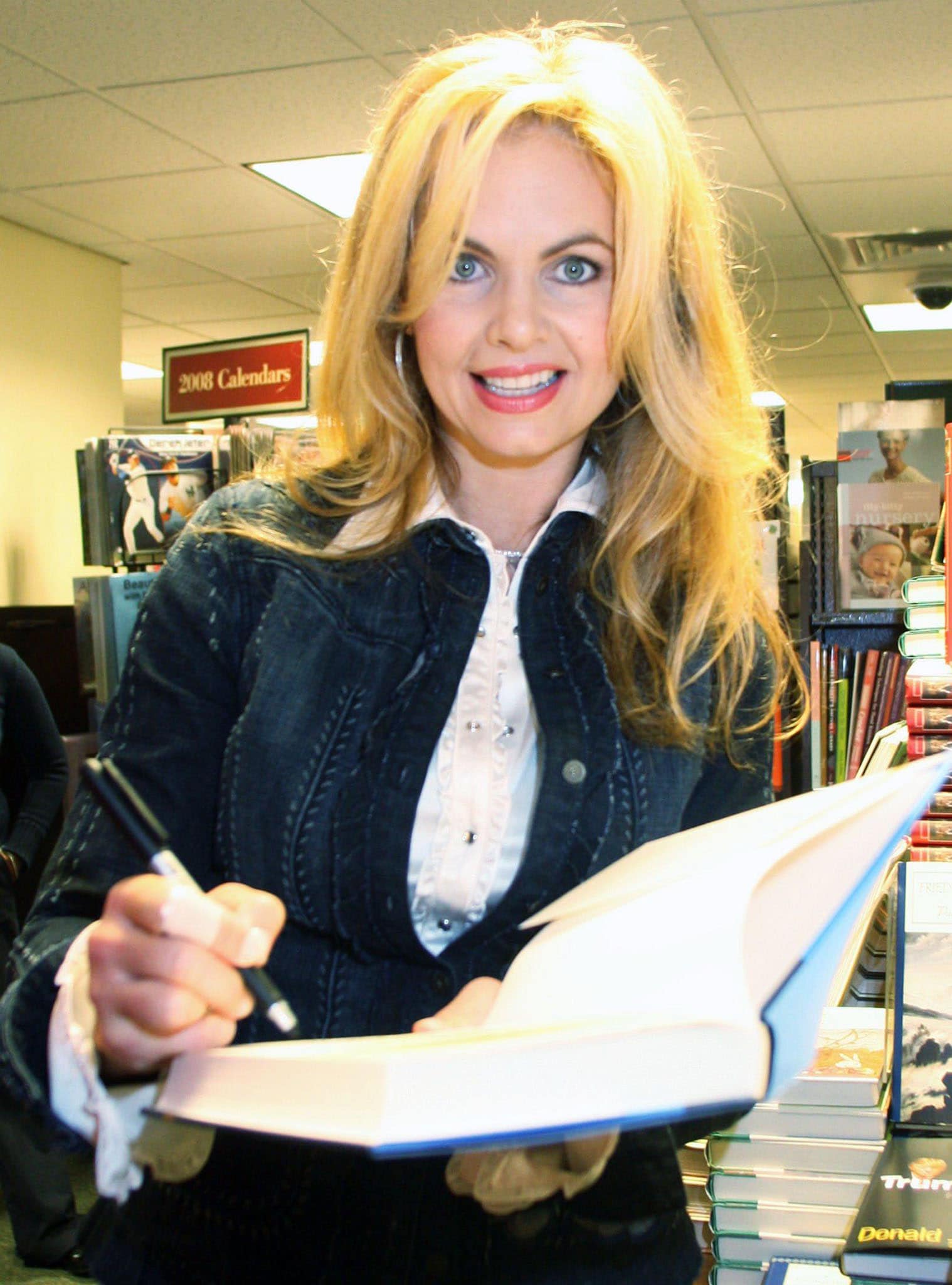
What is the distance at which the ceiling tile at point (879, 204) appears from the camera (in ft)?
17.0

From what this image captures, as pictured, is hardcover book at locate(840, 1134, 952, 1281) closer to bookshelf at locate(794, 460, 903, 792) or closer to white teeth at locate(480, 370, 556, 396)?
white teeth at locate(480, 370, 556, 396)

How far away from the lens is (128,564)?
324 cm

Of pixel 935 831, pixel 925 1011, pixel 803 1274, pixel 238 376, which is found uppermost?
pixel 238 376

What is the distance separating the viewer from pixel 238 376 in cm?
527

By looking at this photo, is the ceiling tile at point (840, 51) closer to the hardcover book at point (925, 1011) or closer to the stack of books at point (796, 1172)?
the hardcover book at point (925, 1011)

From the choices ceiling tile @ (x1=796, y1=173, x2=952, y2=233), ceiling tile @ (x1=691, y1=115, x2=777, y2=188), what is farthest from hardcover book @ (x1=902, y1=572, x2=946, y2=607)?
ceiling tile @ (x1=796, y1=173, x2=952, y2=233)

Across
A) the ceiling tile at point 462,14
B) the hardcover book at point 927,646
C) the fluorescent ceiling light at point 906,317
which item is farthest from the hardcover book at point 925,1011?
the fluorescent ceiling light at point 906,317

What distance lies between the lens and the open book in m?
0.45

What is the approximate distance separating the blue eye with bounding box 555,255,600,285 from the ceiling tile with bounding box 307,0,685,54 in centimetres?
277

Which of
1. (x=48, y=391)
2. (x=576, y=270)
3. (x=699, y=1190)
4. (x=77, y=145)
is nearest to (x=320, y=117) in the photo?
(x=77, y=145)

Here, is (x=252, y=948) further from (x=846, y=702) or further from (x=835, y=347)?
(x=835, y=347)

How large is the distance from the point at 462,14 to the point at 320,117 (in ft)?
2.95

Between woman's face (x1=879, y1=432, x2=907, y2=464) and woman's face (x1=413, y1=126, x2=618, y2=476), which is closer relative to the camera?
woman's face (x1=413, y1=126, x2=618, y2=476)

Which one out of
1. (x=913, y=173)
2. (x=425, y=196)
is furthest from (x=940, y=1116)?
(x=913, y=173)
